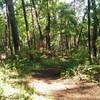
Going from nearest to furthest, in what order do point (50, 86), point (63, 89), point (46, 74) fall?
point (63, 89)
point (50, 86)
point (46, 74)

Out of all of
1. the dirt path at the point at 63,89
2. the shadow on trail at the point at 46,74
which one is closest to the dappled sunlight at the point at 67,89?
the dirt path at the point at 63,89

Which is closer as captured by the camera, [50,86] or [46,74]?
[50,86]

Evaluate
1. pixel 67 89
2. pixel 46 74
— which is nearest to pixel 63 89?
pixel 67 89

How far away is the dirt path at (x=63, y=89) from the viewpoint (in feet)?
35.8

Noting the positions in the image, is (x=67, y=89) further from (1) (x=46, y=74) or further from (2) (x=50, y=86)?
(1) (x=46, y=74)

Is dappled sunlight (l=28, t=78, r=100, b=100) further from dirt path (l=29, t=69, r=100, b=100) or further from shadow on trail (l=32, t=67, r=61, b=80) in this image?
shadow on trail (l=32, t=67, r=61, b=80)

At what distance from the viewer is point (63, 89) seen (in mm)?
12562

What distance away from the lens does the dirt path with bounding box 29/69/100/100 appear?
10.9 m

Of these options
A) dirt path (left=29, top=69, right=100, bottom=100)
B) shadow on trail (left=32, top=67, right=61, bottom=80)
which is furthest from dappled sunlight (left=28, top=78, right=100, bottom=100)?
shadow on trail (left=32, top=67, right=61, bottom=80)

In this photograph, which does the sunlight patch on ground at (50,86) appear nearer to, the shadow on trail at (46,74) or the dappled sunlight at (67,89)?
the dappled sunlight at (67,89)

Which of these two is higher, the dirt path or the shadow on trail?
the dirt path

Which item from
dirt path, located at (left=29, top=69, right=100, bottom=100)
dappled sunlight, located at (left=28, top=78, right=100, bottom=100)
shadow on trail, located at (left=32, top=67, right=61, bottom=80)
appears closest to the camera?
dirt path, located at (left=29, top=69, right=100, bottom=100)

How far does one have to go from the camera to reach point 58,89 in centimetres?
1252

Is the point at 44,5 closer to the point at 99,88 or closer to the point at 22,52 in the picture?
the point at 22,52
